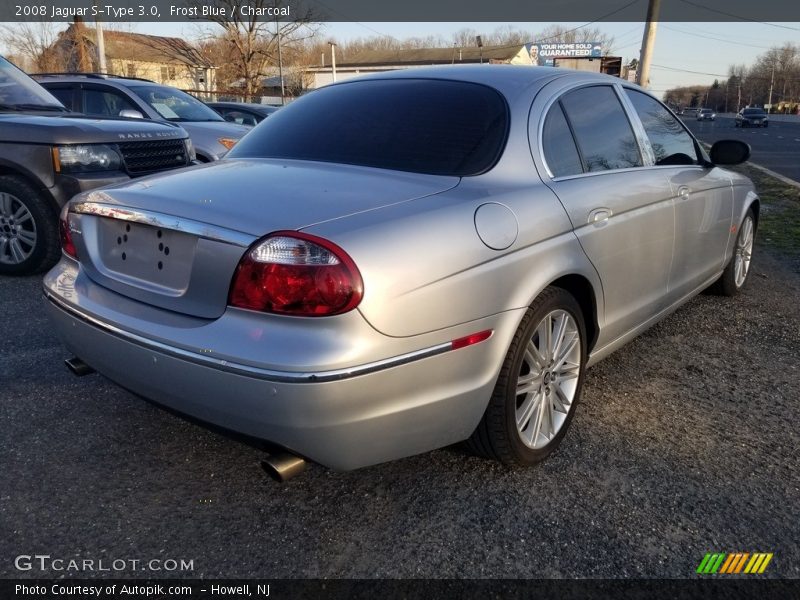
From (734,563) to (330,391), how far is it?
4.79ft

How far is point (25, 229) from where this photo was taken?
5324 millimetres

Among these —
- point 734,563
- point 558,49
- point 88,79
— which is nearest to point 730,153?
point 734,563

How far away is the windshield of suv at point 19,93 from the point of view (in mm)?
5879

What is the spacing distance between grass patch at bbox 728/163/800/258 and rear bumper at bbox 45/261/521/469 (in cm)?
581

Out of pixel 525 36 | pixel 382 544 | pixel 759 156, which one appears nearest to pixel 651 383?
pixel 382 544

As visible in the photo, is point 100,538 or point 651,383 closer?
point 100,538

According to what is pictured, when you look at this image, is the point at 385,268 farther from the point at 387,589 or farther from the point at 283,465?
the point at 387,589

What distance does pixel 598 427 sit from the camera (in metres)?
3.08

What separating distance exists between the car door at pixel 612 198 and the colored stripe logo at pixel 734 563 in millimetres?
1105

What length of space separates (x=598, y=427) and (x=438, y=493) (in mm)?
965

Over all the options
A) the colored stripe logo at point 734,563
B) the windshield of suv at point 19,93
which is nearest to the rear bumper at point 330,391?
the colored stripe logo at point 734,563

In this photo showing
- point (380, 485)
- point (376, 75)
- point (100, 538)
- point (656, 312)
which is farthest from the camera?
point (656, 312)

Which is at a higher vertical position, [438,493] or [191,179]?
[191,179]

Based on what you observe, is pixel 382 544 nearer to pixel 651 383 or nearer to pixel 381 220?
pixel 381 220
